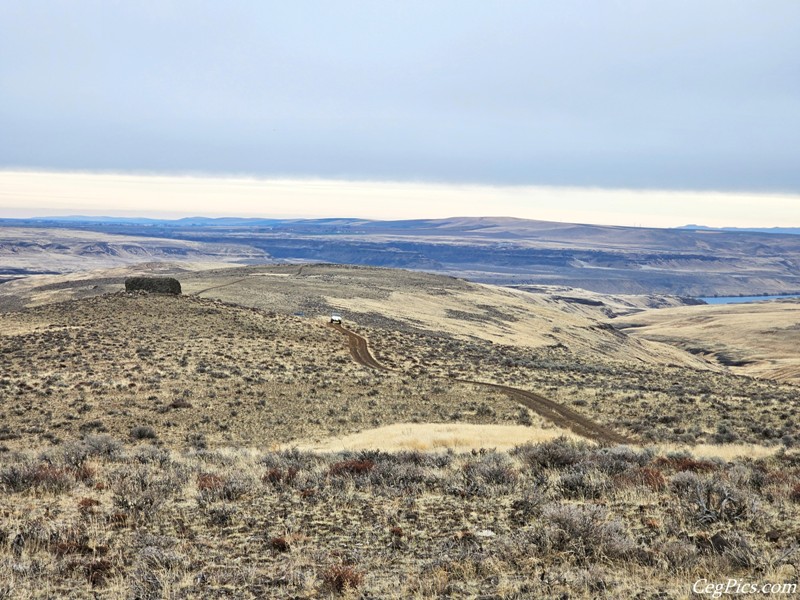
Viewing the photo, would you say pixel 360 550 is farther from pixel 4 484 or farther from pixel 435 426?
pixel 435 426

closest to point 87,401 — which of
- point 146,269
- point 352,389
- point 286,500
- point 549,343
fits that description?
point 352,389

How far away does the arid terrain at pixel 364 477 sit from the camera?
26.8ft

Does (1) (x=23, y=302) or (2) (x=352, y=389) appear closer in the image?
(2) (x=352, y=389)

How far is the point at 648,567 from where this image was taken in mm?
8109

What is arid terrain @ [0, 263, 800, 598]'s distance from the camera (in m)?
8.18

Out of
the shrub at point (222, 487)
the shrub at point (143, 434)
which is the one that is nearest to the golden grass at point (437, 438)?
the shrub at point (143, 434)

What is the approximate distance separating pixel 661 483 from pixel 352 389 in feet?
60.2

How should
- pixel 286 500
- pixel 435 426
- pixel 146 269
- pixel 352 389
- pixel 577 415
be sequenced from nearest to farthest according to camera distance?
1. pixel 286 500
2. pixel 435 426
3. pixel 577 415
4. pixel 352 389
5. pixel 146 269

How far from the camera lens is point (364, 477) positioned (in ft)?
40.9

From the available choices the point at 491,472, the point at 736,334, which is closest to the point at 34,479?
the point at 491,472

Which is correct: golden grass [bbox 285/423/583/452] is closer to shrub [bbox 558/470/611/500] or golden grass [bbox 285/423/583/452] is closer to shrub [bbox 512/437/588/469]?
shrub [bbox 512/437/588/469]

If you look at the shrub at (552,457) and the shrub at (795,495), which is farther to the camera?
the shrub at (552,457)

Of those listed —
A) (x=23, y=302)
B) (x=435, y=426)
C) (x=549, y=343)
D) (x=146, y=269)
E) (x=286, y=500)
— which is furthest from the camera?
(x=146, y=269)

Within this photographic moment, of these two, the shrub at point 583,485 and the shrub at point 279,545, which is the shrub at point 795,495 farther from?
the shrub at point 279,545
